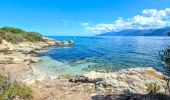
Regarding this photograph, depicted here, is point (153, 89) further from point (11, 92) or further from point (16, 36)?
point (16, 36)

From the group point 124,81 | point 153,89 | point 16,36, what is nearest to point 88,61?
point 124,81

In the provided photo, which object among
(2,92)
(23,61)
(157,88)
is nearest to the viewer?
(2,92)

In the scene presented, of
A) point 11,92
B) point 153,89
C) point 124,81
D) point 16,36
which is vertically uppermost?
point 16,36

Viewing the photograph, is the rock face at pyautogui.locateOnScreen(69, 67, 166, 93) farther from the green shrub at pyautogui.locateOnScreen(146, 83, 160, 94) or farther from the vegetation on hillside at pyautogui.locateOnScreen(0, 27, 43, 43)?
the vegetation on hillside at pyautogui.locateOnScreen(0, 27, 43, 43)

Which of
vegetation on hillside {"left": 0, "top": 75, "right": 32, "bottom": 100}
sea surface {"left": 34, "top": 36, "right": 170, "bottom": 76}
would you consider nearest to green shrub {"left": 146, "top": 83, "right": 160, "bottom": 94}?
sea surface {"left": 34, "top": 36, "right": 170, "bottom": 76}

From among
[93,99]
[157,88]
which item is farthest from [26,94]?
[157,88]

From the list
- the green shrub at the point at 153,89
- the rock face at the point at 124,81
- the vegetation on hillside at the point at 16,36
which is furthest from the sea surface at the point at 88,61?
the vegetation on hillside at the point at 16,36

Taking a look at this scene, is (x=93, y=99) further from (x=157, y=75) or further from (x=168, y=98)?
(x=157, y=75)

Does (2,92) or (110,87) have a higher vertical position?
(2,92)

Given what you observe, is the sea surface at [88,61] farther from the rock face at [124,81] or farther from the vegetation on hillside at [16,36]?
the vegetation on hillside at [16,36]

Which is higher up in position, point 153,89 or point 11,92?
point 11,92

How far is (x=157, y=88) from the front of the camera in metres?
17.9

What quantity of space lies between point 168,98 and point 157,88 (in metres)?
3.49

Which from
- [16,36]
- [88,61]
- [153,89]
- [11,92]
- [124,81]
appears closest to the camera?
[11,92]
